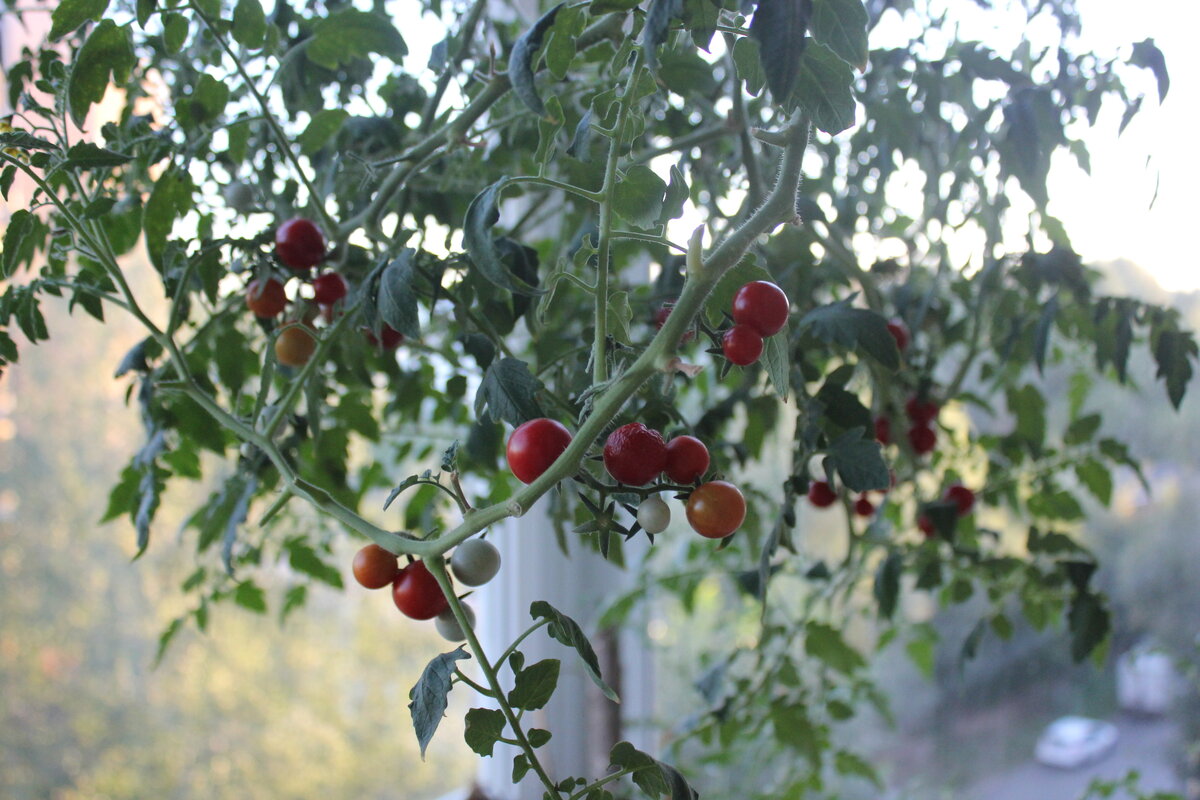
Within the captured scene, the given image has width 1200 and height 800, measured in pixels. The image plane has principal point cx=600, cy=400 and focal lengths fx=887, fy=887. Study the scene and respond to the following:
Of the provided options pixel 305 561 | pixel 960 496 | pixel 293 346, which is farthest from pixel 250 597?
pixel 960 496

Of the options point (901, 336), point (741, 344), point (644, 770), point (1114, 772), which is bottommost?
point (644, 770)

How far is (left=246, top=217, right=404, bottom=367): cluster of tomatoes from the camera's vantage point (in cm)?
50

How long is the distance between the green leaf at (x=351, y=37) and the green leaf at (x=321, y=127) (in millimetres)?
27

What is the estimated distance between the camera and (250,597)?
679 mm

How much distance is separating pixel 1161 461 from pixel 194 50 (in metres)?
1.20

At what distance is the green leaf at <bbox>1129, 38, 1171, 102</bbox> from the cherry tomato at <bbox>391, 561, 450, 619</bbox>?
491 millimetres

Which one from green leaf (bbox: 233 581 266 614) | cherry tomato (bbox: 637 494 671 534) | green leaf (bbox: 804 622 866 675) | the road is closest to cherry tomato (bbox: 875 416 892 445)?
green leaf (bbox: 804 622 866 675)

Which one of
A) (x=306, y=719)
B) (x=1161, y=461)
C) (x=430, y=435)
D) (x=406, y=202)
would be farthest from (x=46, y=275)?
(x=1161, y=461)

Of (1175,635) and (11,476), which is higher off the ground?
(11,476)

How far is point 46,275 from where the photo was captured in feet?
1.55

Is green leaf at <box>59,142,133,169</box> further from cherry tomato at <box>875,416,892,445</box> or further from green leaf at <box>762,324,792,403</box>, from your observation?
cherry tomato at <box>875,416,892,445</box>

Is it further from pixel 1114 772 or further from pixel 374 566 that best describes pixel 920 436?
pixel 1114 772

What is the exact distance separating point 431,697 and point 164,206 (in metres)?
0.32

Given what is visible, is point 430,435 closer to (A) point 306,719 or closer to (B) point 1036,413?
(B) point 1036,413
